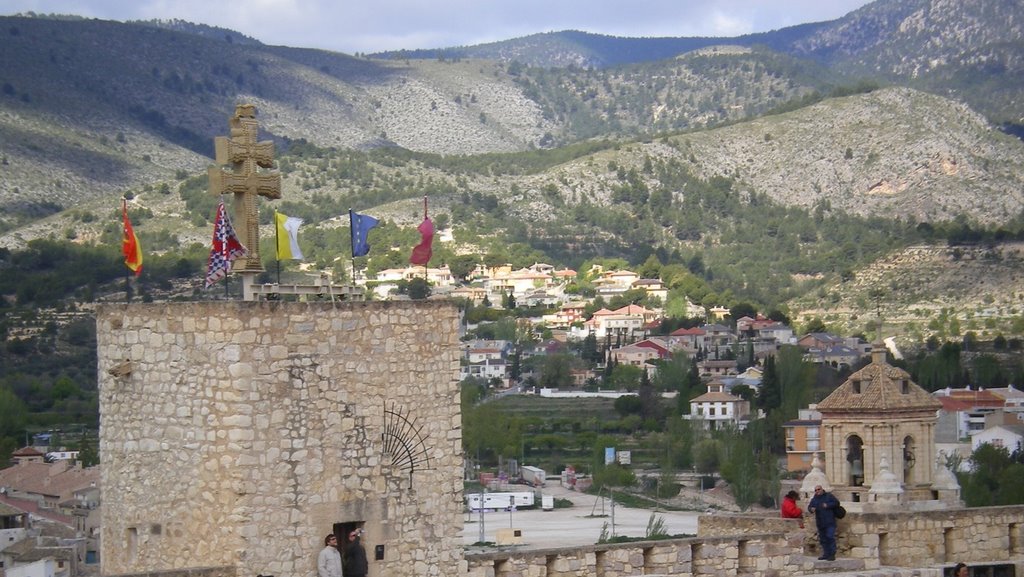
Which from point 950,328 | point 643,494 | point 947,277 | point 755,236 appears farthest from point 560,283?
point 643,494

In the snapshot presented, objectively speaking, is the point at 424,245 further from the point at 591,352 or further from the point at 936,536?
the point at 591,352

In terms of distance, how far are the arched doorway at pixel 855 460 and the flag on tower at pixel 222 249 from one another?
23564mm

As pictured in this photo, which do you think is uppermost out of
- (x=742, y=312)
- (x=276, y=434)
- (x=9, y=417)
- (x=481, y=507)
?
(x=742, y=312)

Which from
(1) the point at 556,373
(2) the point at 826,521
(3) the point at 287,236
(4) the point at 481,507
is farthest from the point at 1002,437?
(3) the point at 287,236

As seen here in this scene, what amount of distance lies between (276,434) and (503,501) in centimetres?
6889

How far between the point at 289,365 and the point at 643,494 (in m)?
75.3

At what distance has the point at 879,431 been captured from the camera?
1383 inches

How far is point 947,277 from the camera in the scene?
139000 millimetres

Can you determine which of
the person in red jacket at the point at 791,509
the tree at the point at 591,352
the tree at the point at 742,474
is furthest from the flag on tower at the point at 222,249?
the tree at the point at 591,352

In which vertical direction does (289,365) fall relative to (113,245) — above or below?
below

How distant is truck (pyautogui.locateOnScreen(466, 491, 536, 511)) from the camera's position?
78.8 m

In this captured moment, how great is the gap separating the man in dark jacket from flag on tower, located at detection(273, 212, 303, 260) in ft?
12.4

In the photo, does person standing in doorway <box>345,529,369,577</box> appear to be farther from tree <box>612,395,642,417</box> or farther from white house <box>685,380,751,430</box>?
tree <box>612,395,642,417</box>

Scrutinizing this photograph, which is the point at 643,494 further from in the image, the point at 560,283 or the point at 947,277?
the point at 560,283
